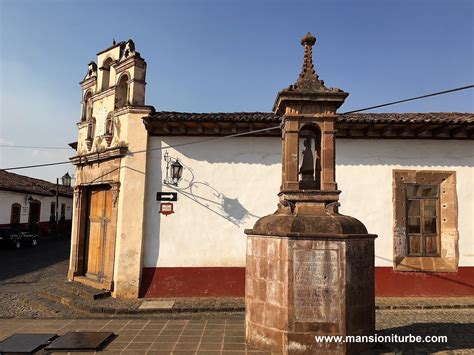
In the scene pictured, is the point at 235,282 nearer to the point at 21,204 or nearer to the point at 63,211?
the point at 21,204

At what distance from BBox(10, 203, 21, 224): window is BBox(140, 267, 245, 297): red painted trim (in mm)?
17817

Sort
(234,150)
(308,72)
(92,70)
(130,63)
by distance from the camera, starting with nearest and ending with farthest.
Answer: (308,72) → (234,150) → (130,63) → (92,70)

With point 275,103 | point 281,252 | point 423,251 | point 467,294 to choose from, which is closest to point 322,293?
point 281,252

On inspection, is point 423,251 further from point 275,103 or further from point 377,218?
point 275,103

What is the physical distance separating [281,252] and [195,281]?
13.4ft

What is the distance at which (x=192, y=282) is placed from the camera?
8.40 meters

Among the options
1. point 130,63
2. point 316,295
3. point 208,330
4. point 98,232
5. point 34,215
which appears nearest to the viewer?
point 316,295

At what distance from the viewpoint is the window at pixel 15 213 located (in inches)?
862

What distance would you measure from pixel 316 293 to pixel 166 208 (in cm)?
478

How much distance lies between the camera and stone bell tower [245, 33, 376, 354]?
15.6 feet

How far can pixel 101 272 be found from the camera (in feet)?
30.2

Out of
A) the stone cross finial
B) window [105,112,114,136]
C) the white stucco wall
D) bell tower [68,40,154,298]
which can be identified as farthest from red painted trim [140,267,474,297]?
the stone cross finial

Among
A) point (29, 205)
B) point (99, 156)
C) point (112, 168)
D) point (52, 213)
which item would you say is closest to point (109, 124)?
point (99, 156)

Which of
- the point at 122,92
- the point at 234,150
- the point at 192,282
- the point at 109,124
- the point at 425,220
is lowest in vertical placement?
the point at 192,282
